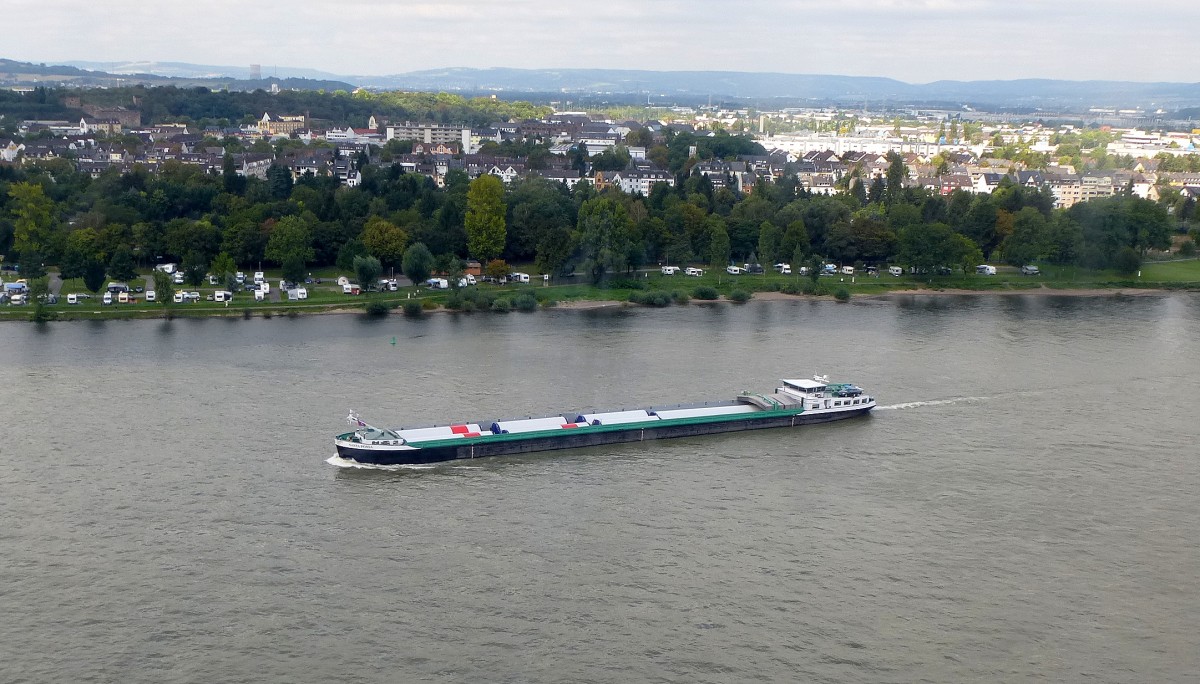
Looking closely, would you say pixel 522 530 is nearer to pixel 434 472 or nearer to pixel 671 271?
pixel 434 472

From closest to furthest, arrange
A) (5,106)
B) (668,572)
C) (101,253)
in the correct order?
(668,572)
(101,253)
(5,106)

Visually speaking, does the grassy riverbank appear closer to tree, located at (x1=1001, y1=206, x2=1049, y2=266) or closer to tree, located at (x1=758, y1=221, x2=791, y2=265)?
tree, located at (x1=1001, y1=206, x2=1049, y2=266)

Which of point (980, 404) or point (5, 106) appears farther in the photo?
point (5, 106)

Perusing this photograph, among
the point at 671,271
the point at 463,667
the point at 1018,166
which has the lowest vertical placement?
the point at 463,667

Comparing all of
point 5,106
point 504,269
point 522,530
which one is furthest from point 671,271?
point 5,106

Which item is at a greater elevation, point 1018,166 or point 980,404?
point 1018,166

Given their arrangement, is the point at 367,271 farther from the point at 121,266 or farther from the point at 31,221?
the point at 31,221

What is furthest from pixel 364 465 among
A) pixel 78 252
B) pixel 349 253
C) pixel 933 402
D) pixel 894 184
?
pixel 894 184
